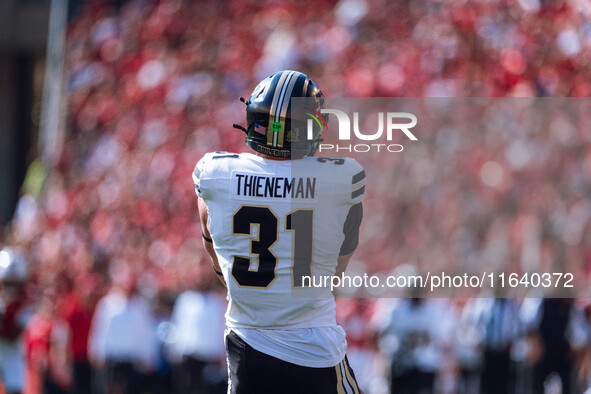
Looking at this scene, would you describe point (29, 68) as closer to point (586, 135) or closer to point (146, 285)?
point (146, 285)

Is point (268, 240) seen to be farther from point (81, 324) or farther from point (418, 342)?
→ point (81, 324)

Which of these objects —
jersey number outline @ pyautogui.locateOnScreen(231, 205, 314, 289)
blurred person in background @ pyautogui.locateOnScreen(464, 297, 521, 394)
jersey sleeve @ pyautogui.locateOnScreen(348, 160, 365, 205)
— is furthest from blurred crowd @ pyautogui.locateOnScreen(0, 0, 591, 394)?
jersey sleeve @ pyautogui.locateOnScreen(348, 160, 365, 205)

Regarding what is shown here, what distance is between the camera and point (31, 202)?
1507 centimetres

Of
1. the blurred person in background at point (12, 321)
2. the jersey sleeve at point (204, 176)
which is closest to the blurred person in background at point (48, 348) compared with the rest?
the blurred person in background at point (12, 321)

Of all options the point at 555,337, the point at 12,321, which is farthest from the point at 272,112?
the point at 555,337

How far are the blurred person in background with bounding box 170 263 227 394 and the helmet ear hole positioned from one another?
641 cm

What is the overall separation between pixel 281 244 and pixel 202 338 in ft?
21.8

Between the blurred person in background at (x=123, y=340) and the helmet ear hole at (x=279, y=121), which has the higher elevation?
the helmet ear hole at (x=279, y=121)

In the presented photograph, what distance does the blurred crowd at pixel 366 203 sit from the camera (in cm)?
919

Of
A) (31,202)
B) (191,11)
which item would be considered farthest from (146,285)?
(191,11)

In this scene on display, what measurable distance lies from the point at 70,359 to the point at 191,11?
738 cm

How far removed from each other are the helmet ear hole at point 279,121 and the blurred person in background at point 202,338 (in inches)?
252

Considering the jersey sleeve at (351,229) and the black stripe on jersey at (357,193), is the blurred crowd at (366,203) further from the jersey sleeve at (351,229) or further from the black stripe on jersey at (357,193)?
the black stripe on jersey at (357,193)

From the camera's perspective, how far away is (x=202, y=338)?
1009cm
